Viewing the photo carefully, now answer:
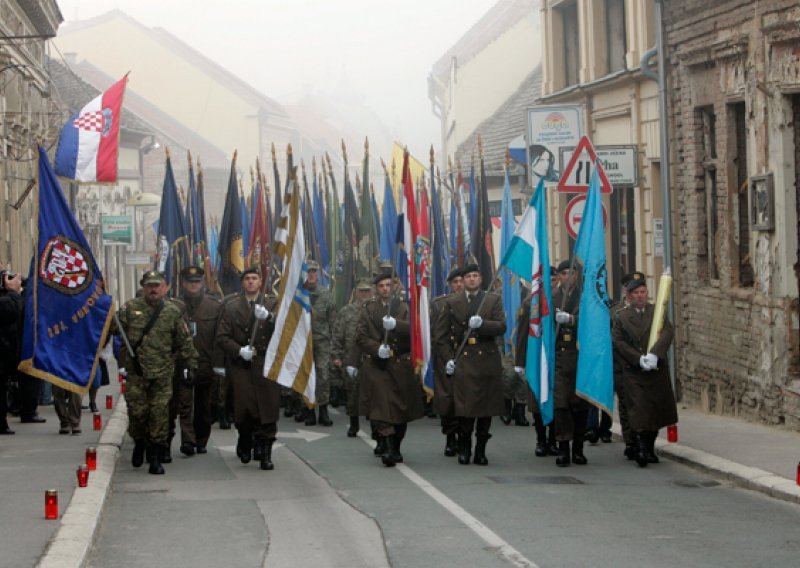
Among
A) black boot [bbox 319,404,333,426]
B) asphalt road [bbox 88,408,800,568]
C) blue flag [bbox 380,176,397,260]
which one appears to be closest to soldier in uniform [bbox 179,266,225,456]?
asphalt road [bbox 88,408,800,568]

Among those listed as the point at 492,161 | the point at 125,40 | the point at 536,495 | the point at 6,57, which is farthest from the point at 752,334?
the point at 125,40

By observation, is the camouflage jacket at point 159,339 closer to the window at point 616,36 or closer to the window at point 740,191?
the window at point 740,191

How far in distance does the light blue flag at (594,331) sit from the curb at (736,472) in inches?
35.7

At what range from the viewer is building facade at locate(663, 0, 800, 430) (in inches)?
676

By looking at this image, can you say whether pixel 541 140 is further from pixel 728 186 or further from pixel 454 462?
pixel 454 462

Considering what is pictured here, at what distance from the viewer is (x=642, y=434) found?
14359mm

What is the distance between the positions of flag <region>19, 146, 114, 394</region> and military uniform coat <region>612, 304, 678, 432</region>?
4.74 metres

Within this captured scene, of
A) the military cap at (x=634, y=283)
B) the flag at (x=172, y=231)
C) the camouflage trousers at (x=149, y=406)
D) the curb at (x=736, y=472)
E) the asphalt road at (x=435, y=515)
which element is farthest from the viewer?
the flag at (x=172, y=231)

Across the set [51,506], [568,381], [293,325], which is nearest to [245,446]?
→ [293,325]

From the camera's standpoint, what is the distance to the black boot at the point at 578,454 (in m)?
14.5

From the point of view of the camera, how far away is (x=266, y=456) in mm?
14227

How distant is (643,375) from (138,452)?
4.69 meters

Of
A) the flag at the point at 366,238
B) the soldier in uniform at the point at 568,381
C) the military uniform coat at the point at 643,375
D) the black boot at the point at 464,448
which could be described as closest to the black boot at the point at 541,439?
the soldier in uniform at the point at 568,381

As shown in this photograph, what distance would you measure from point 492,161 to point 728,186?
2260cm
